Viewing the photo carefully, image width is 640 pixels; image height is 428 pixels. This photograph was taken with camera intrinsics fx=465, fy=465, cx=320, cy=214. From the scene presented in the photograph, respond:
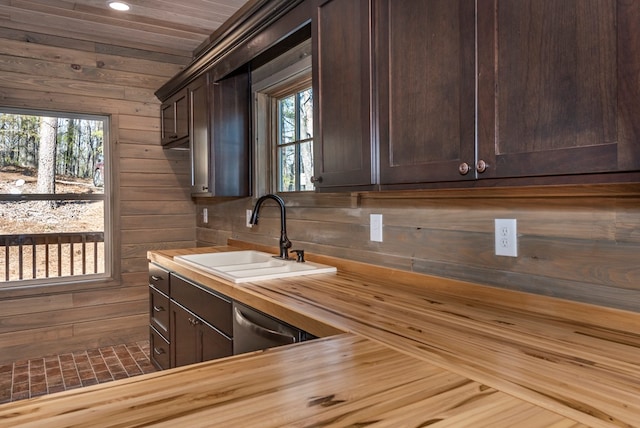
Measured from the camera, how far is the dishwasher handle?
152 centimetres

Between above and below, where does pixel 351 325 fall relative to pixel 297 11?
below

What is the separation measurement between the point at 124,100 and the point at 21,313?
1804 millimetres

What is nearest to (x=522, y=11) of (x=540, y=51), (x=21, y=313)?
(x=540, y=51)

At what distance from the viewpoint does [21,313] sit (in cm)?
346

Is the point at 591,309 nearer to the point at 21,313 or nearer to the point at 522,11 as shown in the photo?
the point at 522,11

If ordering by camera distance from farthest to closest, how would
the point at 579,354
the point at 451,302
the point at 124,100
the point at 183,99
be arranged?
the point at 124,100 < the point at 183,99 < the point at 451,302 < the point at 579,354

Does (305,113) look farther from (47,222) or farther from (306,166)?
(47,222)

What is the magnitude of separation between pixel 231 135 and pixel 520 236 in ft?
6.89

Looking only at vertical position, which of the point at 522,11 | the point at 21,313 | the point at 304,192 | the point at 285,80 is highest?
the point at 285,80

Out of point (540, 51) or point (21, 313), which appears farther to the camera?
point (21, 313)

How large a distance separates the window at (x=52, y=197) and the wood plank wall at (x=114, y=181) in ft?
0.40

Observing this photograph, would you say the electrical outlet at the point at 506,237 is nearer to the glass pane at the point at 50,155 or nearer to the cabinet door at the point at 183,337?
the cabinet door at the point at 183,337

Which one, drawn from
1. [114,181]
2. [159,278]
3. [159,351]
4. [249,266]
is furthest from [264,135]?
[159,351]

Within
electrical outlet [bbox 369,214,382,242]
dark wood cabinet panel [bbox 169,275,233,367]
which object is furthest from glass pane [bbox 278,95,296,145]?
dark wood cabinet panel [bbox 169,275,233,367]
